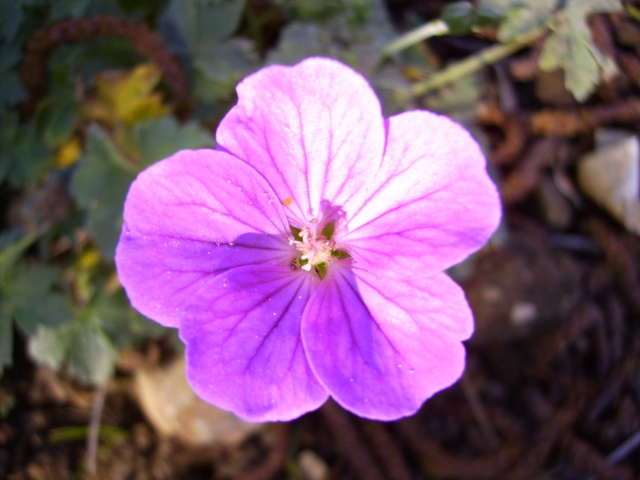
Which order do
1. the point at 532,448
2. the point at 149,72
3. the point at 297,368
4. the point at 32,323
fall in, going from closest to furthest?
the point at 297,368, the point at 32,323, the point at 149,72, the point at 532,448

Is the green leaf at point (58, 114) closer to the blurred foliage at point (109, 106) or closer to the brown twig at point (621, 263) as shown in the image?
the blurred foliage at point (109, 106)

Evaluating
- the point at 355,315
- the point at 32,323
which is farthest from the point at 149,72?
the point at 355,315

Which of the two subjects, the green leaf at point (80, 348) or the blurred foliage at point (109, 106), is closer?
the blurred foliage at point (109, 106)

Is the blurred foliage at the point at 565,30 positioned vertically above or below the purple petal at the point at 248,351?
above

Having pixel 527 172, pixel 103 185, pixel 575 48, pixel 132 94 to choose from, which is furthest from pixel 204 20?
pixel 527 172

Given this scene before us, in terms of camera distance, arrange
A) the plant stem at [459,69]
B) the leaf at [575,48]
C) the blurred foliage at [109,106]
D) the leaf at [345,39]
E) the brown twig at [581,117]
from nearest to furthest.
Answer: the leaf at [575,48] < the blurred foliage at [109,106] < the leaf at [345,39] < the plant stem at [459,69] < the brown twig at [581,117]

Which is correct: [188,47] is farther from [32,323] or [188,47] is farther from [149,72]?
[32,323]

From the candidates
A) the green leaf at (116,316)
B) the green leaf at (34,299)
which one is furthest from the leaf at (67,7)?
the green leaf at (116,316)

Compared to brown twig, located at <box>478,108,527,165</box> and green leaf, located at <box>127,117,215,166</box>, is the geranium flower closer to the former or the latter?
green leaf, located at <box>127,117,215,166</box>
